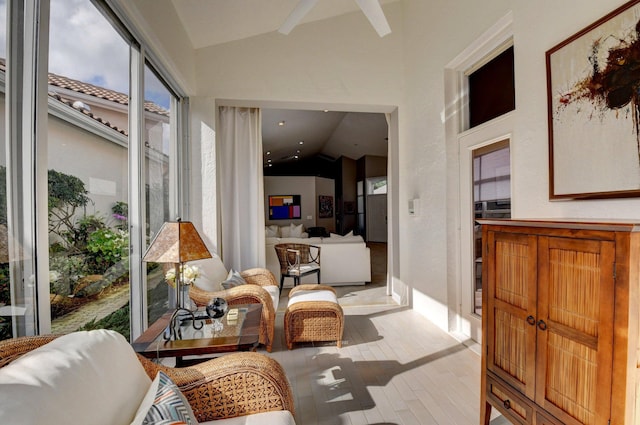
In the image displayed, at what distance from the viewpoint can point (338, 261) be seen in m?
5.24

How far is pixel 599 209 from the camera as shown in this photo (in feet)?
5.61

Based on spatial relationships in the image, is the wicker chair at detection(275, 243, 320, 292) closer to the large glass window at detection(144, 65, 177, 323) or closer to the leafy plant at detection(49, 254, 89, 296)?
the large glass window at detection(144, 65, 177, 323)

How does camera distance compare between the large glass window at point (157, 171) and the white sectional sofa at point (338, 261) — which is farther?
the white sectional sofa at point (338, 261)

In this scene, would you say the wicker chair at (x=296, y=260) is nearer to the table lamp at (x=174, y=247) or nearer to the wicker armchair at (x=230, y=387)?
the table lamp at (x=174, y=247)

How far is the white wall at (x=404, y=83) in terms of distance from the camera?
3.26 metres

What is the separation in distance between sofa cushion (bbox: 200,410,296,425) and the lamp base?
69 cm

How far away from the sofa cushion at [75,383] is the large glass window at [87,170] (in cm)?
73

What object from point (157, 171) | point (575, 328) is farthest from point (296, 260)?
point (575, 328)

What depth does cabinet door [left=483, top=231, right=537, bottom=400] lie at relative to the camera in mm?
1487

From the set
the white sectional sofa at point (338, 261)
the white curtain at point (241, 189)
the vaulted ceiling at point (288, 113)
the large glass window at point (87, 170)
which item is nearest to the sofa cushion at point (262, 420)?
the large glass window at point (87, 170)

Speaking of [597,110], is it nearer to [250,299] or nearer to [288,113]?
[250,299]

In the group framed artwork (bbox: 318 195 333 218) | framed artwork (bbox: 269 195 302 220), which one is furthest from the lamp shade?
framed artwork (bbox: 318 195 333 218)

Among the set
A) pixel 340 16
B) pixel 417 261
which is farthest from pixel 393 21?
pixel 417 261

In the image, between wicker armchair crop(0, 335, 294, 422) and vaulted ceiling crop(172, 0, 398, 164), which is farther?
vaulted ceiling crop(172, 0, 398, 164)
